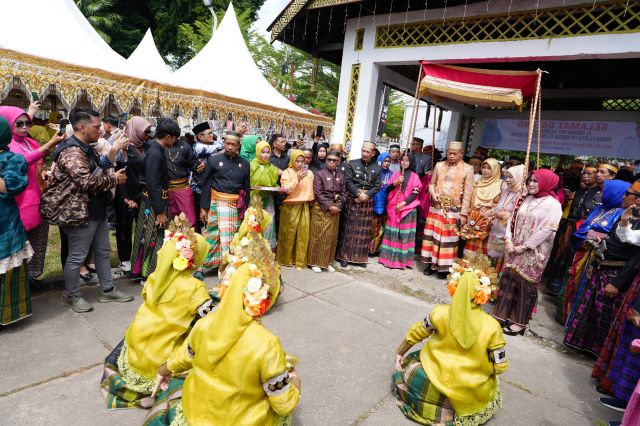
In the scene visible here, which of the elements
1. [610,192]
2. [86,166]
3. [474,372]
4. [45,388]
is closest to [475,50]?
[610,192]

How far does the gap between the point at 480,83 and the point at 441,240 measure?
2.29 metres

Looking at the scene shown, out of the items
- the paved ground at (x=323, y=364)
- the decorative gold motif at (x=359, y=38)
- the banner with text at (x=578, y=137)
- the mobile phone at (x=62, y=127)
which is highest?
the decorative gold motif at (x=359, y=38)

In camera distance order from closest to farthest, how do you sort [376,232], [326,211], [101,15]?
[326,211] → [376,232] → [101,15]

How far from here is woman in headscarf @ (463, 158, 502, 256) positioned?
5117 millimetres

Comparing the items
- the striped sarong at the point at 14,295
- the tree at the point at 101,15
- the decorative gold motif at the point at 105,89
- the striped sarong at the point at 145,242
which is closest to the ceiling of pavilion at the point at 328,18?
the decorative gold motif at the point at 105,89

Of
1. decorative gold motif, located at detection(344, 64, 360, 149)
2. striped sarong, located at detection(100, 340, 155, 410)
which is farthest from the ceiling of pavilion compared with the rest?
striped sarong, located at detection(100, 340, 155, 410)

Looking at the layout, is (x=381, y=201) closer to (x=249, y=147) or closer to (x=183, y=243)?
(x=249, y=147)

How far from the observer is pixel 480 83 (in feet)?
17.5

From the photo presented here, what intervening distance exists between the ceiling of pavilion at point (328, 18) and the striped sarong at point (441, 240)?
3232 millimetres

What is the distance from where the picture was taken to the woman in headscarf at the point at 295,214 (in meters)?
5.23

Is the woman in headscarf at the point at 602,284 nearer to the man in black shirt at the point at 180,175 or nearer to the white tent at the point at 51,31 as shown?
the man in black shirt at the point at 180,175

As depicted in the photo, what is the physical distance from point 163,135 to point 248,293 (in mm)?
2907

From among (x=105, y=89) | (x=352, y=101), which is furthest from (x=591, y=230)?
(x=105, y=89)

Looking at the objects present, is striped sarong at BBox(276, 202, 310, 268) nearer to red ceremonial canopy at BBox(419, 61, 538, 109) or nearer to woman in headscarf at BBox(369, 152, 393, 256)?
woman in headscarf at BBox(369, 152, 393, 256)
